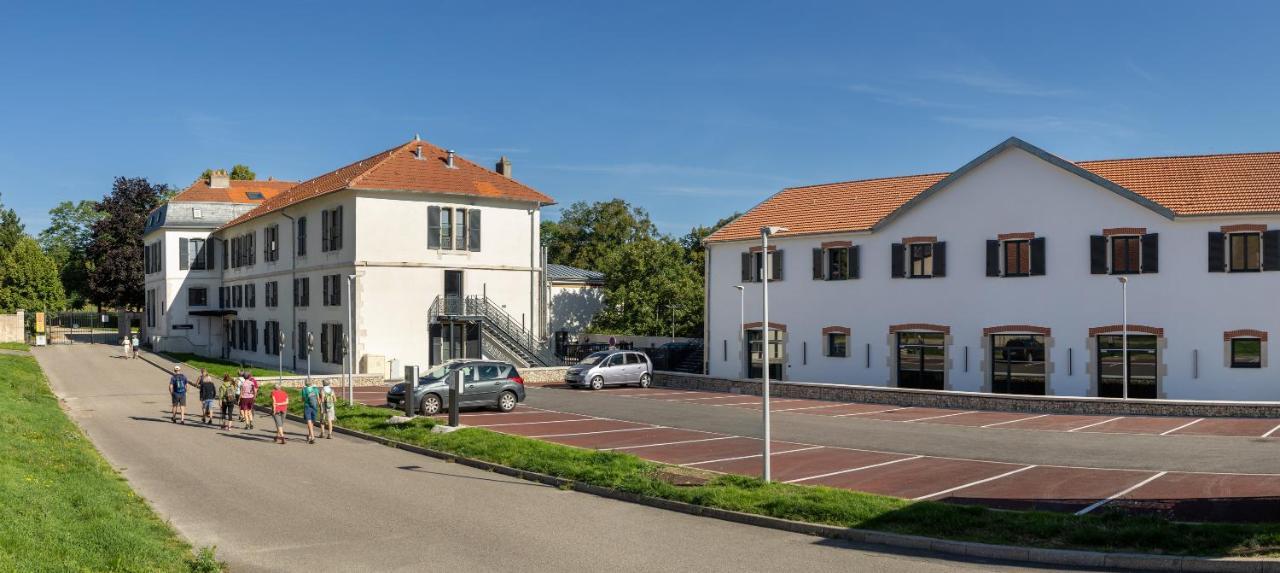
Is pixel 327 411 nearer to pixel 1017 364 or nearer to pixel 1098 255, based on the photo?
pixel 1017 364

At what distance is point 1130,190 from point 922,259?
7.49 meters

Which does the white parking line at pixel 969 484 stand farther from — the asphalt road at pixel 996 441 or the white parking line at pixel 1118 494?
the white parking line at pixel 1118 494

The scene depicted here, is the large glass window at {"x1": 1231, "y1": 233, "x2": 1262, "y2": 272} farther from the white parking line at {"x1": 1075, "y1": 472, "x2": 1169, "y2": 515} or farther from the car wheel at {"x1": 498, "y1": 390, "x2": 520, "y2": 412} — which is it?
the car wheel at {"x1": 498, "y1": 390, "x2": 520, "y2": 412}

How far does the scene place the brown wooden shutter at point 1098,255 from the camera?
1275 inches

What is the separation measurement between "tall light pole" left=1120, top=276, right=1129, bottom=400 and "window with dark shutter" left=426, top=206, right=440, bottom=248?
27.5 m

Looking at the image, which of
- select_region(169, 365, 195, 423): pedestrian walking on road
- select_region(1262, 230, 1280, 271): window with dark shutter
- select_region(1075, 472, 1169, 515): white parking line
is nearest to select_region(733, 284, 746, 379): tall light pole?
select_region(1262, 230, 1280, 271): window with dark shutter

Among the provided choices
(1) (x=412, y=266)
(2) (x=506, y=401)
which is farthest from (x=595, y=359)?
(2) (x=506, y=401)

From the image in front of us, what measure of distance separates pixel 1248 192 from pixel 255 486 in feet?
99.0

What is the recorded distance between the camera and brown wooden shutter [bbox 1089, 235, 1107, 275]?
32.4 m

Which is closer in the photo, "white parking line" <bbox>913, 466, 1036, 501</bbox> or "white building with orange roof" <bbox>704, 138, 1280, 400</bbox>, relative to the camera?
"white parking line" <bbox>913, 466, 1036, 501</bbox>

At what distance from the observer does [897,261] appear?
1473 inches

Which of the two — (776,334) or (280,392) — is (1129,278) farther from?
(280,392)

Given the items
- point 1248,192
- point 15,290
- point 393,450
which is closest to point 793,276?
point 1248,192

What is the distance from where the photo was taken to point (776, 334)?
136 ft
